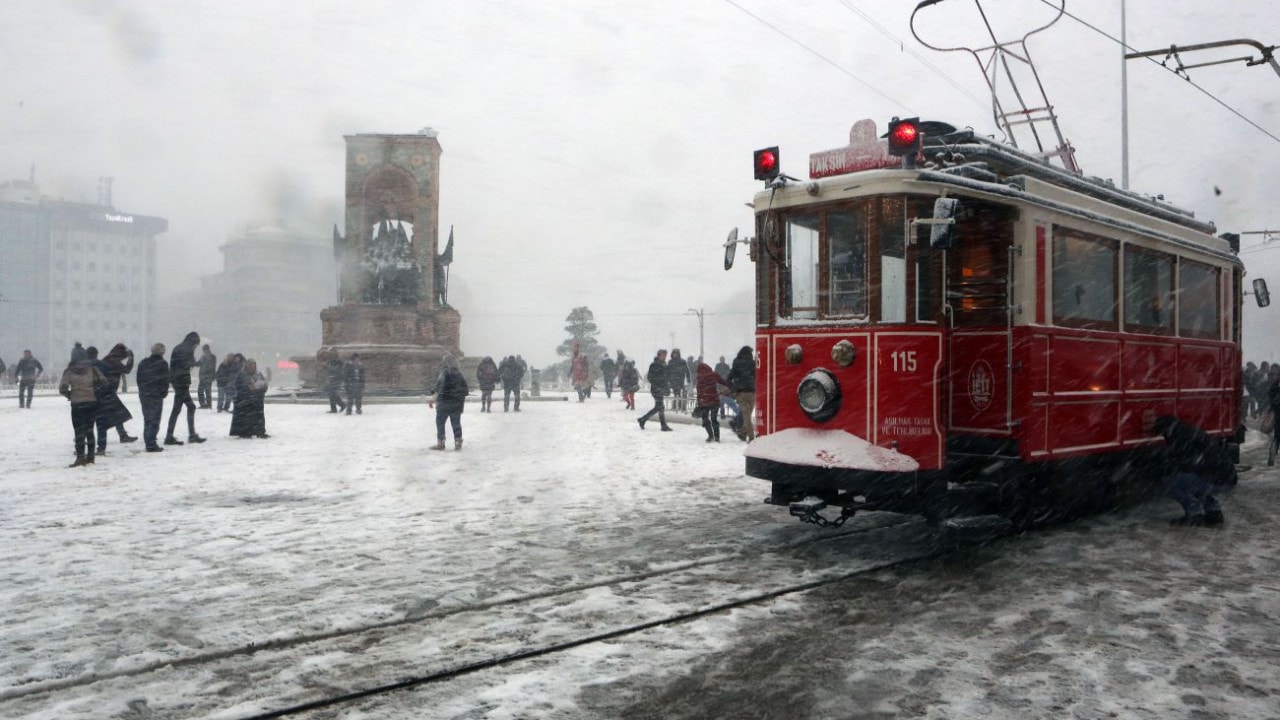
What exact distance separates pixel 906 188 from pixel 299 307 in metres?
136

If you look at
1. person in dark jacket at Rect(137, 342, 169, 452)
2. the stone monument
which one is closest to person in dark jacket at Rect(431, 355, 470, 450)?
person in dark jacket at Rect(137, 342, 169, 452)

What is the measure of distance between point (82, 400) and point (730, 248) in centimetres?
1002

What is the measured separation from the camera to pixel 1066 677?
4.53 m

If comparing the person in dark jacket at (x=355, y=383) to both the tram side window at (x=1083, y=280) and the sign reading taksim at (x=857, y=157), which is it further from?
the tram side window at (x=1083, y=280)

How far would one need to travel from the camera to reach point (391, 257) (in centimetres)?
3619

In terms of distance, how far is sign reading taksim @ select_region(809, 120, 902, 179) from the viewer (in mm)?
7613

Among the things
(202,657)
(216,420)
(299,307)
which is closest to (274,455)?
(216,420)

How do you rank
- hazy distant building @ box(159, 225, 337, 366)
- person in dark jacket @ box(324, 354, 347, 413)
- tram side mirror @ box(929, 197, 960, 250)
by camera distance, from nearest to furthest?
tram side mirror @ box(929, 197, 960, 250) < person in dark jacket @ box(324, 354, 347, 413) < hazy distant building @ box(159, 225, 337, 366)

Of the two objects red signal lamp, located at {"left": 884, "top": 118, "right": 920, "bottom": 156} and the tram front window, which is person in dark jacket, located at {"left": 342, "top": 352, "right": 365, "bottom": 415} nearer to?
the tram front window

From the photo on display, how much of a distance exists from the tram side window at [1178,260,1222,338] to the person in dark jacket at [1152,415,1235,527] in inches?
50.0

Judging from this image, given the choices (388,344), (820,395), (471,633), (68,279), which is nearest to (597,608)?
(471,633)

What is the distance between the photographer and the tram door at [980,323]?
7.46 metres

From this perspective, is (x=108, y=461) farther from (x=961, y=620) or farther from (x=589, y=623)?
(x=961, y=620)

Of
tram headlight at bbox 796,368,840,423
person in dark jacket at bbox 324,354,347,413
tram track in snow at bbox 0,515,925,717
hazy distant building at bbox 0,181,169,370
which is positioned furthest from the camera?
hazy distant building at bbox 0,181,169,370
